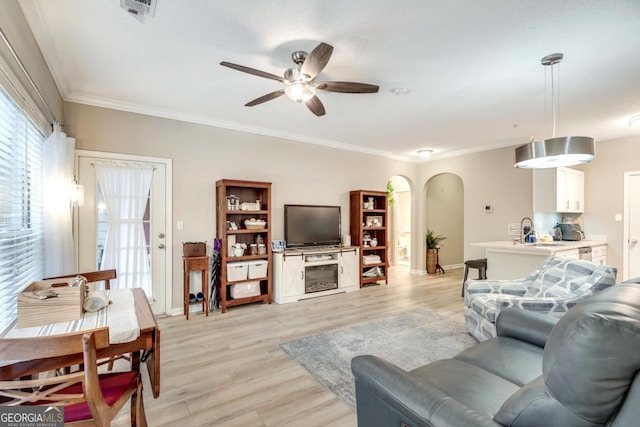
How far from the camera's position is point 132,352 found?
5.49 feet

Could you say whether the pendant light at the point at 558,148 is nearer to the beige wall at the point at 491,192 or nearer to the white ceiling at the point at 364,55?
the white ceiling at the point at 364,55

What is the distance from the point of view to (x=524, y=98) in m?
3.48

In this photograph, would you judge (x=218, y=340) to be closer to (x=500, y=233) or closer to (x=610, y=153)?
(x=500, y=233)

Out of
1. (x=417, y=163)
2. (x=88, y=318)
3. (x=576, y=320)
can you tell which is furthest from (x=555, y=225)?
(x=88, y=318)

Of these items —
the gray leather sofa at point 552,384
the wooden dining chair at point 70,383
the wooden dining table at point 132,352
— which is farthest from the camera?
the wooden dining table at point 132,352

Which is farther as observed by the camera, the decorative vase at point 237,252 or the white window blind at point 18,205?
the decorative vase at point 237,252

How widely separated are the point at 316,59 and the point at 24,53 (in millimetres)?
1995

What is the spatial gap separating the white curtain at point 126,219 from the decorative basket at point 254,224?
1.34 meters

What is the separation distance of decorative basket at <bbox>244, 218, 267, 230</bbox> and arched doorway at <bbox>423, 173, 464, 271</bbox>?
485 cm

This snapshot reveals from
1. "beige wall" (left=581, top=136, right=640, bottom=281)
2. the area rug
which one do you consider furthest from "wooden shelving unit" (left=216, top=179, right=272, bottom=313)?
"beige wall" (left=581, top=136, right=640, bottom=281)

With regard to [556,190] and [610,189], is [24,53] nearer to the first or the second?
[556,190]

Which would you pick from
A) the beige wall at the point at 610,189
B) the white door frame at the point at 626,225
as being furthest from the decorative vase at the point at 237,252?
the white door frame at the point at 626,225

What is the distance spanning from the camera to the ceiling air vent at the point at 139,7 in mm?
1834

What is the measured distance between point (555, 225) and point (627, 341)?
5.95 m
